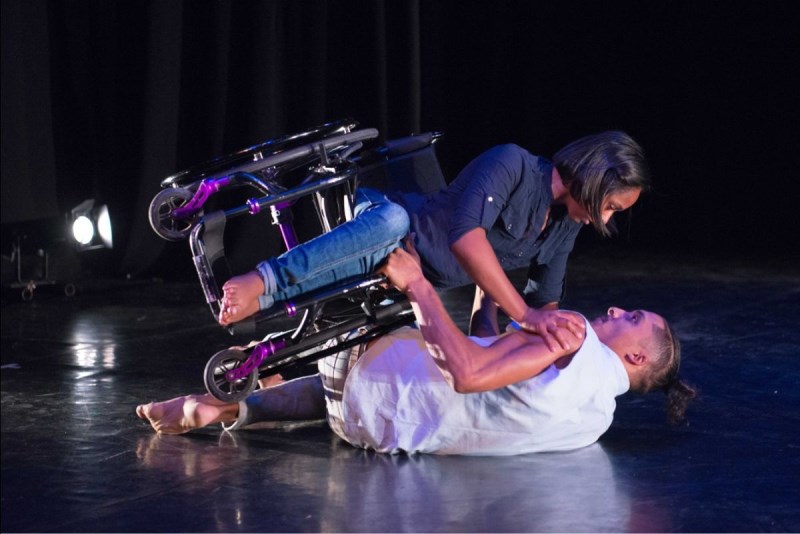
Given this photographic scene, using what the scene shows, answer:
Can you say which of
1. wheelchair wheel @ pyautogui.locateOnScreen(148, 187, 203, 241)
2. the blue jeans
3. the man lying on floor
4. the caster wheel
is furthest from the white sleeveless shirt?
the caster wheel

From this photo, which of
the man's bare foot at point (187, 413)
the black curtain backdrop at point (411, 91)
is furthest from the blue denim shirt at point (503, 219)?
the black curtain backdrop at point (411, 91)

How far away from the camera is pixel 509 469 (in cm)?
294

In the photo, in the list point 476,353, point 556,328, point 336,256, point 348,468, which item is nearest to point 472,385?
point 476,353

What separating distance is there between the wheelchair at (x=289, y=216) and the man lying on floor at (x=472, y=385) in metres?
0.09

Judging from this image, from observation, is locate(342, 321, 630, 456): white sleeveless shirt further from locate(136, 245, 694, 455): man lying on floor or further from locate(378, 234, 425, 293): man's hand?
locate(378, 234, 425, 293): man's hand

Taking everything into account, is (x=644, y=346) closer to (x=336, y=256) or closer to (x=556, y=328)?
(x=556, y=328)

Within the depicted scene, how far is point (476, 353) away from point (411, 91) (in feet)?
14.5

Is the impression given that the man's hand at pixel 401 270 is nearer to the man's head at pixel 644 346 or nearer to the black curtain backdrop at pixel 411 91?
the man's head at pixel 644 346

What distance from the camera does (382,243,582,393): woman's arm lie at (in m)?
2.82

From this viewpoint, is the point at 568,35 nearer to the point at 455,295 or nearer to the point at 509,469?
the point at 455,295

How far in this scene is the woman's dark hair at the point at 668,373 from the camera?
313 centimetres

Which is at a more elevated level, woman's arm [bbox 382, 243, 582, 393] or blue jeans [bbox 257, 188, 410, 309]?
blue jeans [bbox 257, 188, 410, 309]

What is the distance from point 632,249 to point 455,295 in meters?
2.18

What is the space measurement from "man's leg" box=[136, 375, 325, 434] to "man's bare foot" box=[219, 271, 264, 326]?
0.33 m
